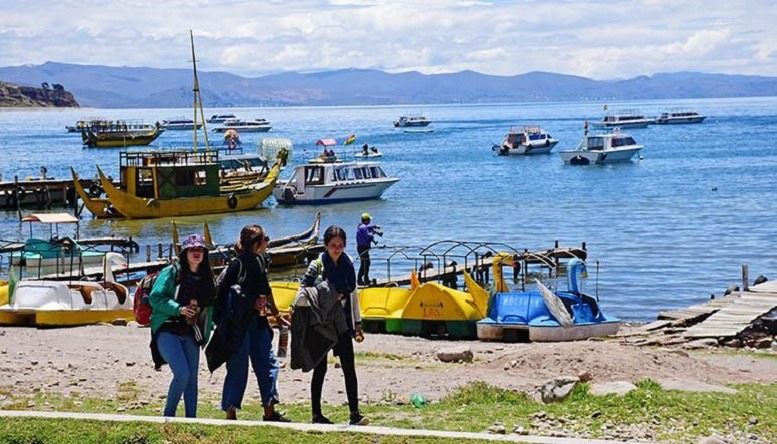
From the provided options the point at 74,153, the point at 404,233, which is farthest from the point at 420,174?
the point at 74,153

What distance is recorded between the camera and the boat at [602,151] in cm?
8581

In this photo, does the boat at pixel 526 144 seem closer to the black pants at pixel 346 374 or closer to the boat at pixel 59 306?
the boat at pixel 59 306

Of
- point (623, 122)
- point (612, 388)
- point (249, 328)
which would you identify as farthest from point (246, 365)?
point (623, 122)

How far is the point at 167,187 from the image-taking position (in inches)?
1999

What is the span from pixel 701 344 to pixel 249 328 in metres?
10.5

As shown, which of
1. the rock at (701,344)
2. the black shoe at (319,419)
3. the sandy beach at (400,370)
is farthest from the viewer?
the rock at (701,344)

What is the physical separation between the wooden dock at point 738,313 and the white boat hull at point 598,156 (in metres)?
61.3

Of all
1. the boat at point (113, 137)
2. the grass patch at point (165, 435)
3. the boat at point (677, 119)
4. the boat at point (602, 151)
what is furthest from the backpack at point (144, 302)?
the boat at point (677, 119)

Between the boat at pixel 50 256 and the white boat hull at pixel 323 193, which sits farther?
the white boat hull at pixel 323 193

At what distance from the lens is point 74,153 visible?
401 ft

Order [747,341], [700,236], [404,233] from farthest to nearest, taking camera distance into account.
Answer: [404,233], [700,236], [747,341]

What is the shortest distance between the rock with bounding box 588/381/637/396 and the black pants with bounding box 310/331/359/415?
2.57 metres

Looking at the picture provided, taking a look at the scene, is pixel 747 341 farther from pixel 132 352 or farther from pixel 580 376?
pixel 132 352

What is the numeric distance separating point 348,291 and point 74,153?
382 feet
